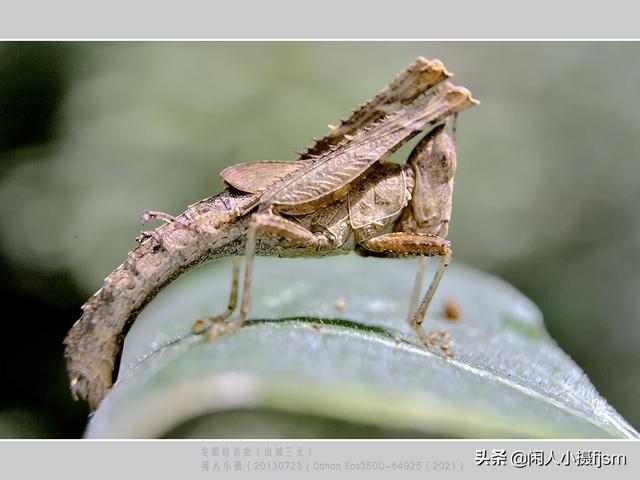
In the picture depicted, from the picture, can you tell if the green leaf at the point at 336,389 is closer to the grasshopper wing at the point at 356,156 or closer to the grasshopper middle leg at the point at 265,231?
the grasshopper middle leg at the point at 265,231

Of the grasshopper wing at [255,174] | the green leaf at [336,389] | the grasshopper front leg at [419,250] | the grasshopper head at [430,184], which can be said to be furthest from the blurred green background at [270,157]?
the green leaf at [336,389]

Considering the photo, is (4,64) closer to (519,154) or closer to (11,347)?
(11,347)

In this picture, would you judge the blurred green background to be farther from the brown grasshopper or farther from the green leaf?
the green leaf

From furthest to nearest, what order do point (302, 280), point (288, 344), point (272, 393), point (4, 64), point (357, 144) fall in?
point (4, 64)
point (302, 280)
point (357, 144)
point (288, 344)
point (272, 393)

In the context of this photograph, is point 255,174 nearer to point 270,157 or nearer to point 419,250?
point 419,250

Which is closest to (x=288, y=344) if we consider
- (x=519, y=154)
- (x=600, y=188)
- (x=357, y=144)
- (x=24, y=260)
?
(x=357, y=144)

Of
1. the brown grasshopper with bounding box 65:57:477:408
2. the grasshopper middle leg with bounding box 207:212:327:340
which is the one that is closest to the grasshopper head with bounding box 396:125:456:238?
the brown grasshopper with bounding box 65:57:477:408

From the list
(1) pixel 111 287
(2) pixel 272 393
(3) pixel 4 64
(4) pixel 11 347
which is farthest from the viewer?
(3) pixel 4 64
